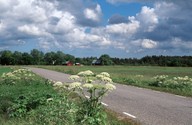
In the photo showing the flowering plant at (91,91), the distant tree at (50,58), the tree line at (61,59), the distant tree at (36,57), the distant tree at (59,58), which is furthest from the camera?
the distant tree at (50,58)

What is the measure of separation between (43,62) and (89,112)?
6566 inches

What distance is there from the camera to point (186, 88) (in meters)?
25.1

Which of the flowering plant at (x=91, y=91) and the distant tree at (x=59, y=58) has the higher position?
the distant tree at (x=59, y=58)

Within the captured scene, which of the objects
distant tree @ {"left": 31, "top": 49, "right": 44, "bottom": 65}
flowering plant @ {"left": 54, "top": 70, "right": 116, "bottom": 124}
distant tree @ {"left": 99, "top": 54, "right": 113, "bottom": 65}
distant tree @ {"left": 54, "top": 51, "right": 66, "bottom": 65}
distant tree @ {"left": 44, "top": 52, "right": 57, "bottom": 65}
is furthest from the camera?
distant tree @ {"left": 44, "top": 52, "right": 57, "bottom": 65}

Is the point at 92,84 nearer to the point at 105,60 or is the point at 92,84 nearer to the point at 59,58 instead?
the point at 105,60

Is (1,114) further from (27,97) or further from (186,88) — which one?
(186,88)

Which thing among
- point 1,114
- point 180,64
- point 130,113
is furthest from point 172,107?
point 180,64

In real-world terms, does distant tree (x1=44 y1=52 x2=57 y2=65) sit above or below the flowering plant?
above

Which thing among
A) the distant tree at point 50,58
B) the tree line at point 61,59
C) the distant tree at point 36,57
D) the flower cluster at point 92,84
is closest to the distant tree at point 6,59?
the tree line at point 61,59

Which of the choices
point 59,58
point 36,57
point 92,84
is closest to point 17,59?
point 36,57

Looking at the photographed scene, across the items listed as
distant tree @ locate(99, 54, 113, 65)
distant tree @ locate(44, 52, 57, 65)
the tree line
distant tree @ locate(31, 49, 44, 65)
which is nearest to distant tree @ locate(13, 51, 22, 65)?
the tree line

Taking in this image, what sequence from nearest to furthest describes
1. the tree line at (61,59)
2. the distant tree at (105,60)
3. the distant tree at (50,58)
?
the tree line at (61,59) < the distant tree at (105,60) < the distant tree at (50,58)

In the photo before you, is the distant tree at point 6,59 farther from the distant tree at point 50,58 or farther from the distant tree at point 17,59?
the distant tree at point 50,58

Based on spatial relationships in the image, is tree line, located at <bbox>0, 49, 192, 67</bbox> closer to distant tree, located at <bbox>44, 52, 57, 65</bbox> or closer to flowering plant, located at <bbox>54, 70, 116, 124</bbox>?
distant tree, located at <bbox>44, 52, 57, 65</bbox>
